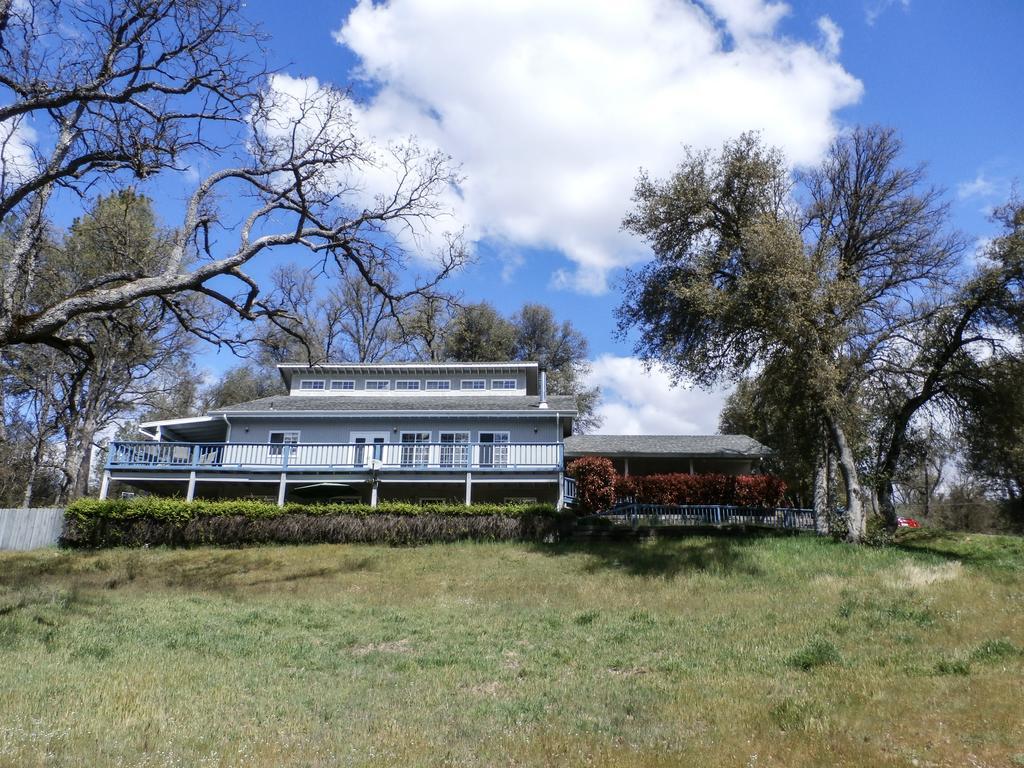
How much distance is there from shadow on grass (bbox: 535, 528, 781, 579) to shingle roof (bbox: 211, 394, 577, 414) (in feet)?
26.0

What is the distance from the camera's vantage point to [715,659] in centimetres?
911

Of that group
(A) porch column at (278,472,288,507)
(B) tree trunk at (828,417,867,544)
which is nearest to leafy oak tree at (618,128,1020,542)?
(B) tree trunk at (828,417,867,544)

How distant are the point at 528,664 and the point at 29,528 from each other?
19.4 meters

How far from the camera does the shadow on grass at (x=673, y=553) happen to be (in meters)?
15.7

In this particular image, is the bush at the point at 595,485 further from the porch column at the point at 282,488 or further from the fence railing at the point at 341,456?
the porch column at the point at 282,488

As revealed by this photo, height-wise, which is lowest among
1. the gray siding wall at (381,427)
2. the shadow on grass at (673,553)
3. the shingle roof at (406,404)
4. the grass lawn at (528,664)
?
the grass lawn at (528,664)

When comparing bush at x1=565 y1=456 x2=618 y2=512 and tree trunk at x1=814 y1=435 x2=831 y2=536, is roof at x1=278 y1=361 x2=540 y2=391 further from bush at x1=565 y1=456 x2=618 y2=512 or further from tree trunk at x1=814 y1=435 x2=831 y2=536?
tree trunk at x1=814 y1=435 x2=831 y2=536

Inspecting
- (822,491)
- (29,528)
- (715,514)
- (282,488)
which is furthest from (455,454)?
(29,528)

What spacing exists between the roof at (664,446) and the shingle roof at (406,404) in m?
2.40

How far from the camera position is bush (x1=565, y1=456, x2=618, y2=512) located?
2417 centimetres

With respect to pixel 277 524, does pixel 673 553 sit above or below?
below

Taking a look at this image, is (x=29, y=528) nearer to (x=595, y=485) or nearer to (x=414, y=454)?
(x=414, y=454)

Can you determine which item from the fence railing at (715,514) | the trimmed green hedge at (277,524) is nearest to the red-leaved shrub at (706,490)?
the fence railing at (715,514)

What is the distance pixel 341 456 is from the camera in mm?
25469
